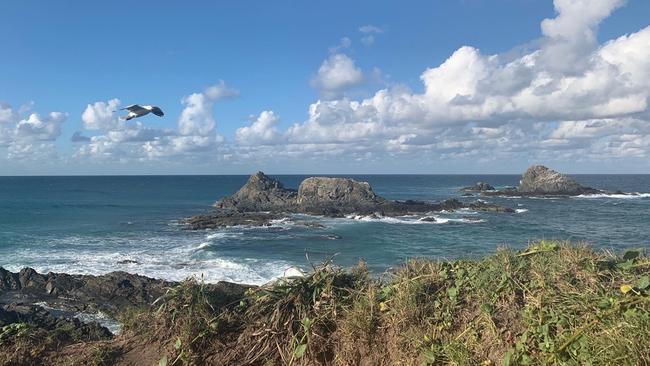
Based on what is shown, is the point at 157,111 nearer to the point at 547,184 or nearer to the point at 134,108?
the point at 134,108

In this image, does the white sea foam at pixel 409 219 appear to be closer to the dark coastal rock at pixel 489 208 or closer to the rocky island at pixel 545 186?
the dark coastal rock at pixel 489 208

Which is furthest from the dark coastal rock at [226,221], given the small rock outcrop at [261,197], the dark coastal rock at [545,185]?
the dark coastal rock at [545,185]

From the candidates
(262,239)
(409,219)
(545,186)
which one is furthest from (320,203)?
(545,186)

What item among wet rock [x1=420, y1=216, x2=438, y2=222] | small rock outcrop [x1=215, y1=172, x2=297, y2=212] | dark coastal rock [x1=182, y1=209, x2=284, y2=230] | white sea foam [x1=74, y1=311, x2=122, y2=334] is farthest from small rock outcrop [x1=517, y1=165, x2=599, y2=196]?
white sea foam [x1=74, y1=311, x2=122, y2=334]

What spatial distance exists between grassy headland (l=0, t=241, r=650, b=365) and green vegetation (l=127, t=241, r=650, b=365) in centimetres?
1

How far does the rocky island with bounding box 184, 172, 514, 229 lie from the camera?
2181 inches

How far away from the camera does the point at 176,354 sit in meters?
4.88

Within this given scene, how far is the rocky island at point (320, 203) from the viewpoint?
2181 inches

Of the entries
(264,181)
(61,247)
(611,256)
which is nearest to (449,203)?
(264,181)

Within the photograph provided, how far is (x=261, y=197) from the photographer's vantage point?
66562 millimetres

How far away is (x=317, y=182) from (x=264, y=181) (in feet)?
→ 26.4

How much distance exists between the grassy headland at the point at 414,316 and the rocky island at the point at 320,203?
4475cm

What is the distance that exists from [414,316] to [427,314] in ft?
0.49

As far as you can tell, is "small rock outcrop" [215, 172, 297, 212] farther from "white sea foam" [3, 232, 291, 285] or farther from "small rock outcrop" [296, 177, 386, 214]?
"white sea foam" [3, 232, 291, 285]
